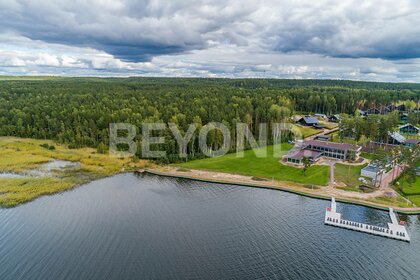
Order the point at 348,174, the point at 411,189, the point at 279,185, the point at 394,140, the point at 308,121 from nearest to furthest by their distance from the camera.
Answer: the point at 411,189, the point at 279,185, the point at 348,174, the point at 394,140, the point at 308,121

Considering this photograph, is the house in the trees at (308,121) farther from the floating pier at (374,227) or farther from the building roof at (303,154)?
the floating pier at (374,227)

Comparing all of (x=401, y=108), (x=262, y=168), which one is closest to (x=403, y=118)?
(x=401, y=108)

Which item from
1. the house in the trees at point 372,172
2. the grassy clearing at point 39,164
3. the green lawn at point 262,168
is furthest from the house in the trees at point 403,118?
the grassy clearing at point 39,164

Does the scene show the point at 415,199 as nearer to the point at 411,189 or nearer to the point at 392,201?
the point at 392,201

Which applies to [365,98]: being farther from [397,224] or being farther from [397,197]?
[397,224]

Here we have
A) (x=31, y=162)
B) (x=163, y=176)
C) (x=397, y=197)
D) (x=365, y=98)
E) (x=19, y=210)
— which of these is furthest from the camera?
(x=365, y=98)

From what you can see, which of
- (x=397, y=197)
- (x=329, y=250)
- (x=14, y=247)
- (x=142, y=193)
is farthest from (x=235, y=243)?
(x=397, y=197)

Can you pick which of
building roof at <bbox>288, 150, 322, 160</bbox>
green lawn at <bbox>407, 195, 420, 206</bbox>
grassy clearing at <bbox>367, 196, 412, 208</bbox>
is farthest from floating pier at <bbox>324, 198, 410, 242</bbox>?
building roof at <bbox>288, 150, 322, 160</bbox>
